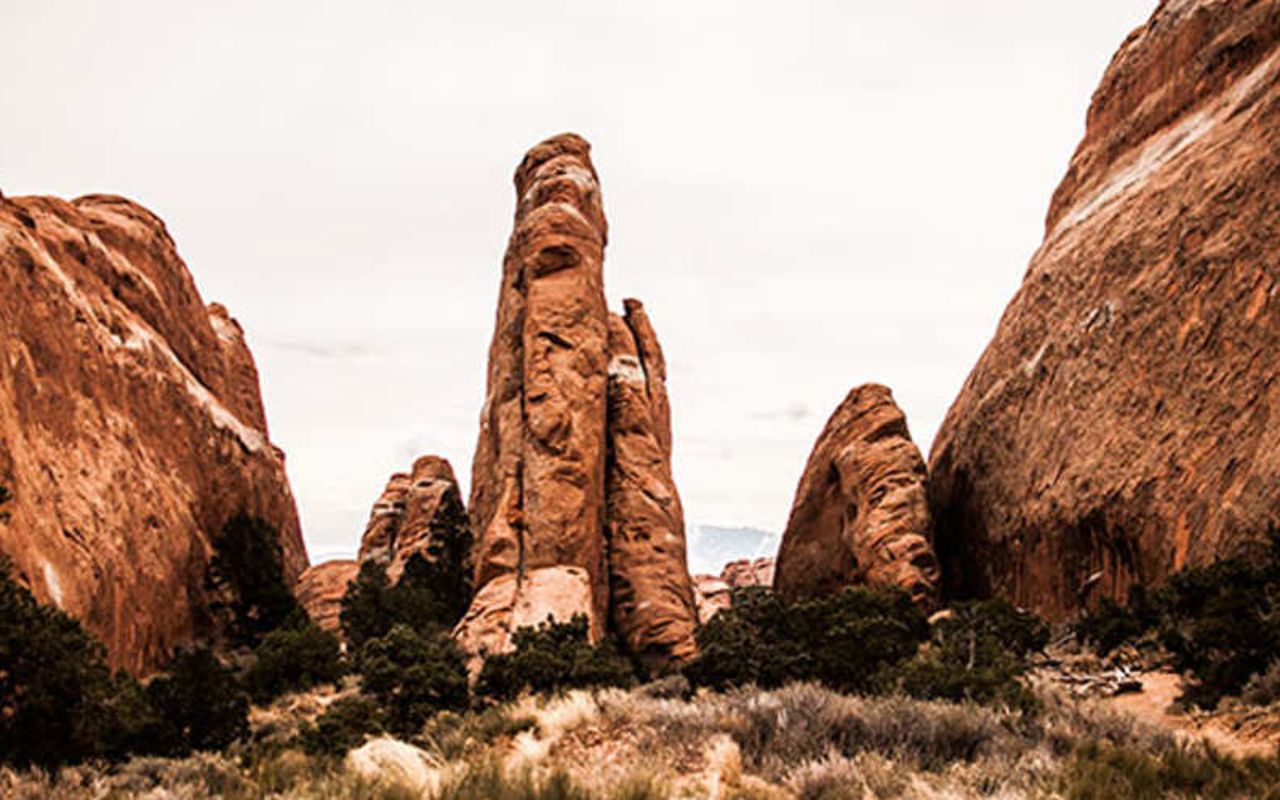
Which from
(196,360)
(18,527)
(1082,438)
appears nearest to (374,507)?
(196,360)

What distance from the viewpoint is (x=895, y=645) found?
761 inches

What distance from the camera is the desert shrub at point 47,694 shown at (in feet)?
45.0

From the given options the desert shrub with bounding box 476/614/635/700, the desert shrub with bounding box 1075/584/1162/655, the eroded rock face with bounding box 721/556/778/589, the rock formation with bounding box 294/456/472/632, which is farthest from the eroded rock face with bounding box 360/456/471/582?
the eroded rock face with bounding box 721/556/778/589

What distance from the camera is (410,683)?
18.5 metres

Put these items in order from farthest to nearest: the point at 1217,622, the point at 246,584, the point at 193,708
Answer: the point at 246,584 < the point at 193,708 < the point at 1217,622

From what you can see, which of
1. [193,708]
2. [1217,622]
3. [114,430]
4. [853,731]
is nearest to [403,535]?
[114,430]

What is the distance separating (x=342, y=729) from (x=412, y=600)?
1827cm

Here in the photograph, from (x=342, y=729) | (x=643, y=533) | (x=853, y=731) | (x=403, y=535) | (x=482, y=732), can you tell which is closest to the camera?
(x=853, y=731)

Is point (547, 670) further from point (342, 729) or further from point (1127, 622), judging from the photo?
point (1127, 622)

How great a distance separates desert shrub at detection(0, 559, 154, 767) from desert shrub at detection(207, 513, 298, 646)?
63.0ft

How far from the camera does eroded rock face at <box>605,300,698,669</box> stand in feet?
113

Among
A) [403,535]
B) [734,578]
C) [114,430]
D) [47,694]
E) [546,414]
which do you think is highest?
[546,414]

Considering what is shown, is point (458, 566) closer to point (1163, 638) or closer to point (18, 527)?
point (18, 527)

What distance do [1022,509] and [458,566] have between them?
24521mm
